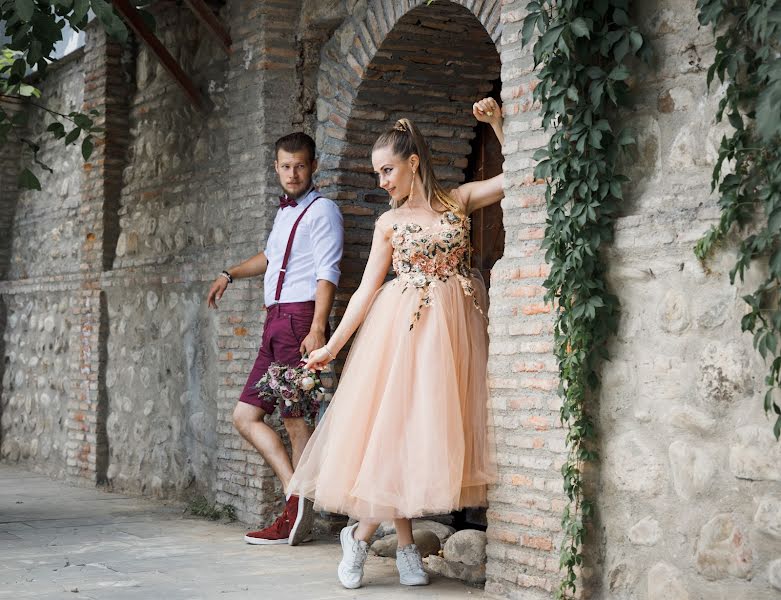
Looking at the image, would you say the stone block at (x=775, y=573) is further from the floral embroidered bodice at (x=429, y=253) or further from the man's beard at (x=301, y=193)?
the man's beard at (x=301, y=193)

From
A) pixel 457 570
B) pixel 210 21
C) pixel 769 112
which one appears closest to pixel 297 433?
pixel 457 570

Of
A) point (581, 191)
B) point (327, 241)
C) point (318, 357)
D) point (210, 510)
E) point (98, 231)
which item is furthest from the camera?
point (98, 231)

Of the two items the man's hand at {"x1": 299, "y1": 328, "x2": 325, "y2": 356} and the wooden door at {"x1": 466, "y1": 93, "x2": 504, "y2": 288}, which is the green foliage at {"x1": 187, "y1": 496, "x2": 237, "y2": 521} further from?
the wooden door at {"x1": 466, "y1": 93, "x2": 504, "y2": 288}

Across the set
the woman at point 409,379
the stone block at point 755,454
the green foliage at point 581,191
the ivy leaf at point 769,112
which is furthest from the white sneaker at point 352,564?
the ivy leaf at point 769,112

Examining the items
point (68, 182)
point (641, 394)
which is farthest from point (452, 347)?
point (68, 182)

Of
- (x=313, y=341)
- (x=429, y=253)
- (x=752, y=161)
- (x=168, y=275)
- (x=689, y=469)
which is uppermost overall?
(x=168, y=275)

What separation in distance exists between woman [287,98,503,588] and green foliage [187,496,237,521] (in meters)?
1.71

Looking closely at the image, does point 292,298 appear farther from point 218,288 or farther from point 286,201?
point 218,288

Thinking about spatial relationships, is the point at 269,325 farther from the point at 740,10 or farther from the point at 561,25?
the point at 740,10

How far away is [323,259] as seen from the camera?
5.73 meters

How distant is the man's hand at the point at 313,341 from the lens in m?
5.60

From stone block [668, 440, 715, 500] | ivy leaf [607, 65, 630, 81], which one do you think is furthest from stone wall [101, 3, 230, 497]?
stone block [668, 440, 715, 500]

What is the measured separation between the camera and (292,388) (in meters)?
5.62

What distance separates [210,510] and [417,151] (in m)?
2.96
